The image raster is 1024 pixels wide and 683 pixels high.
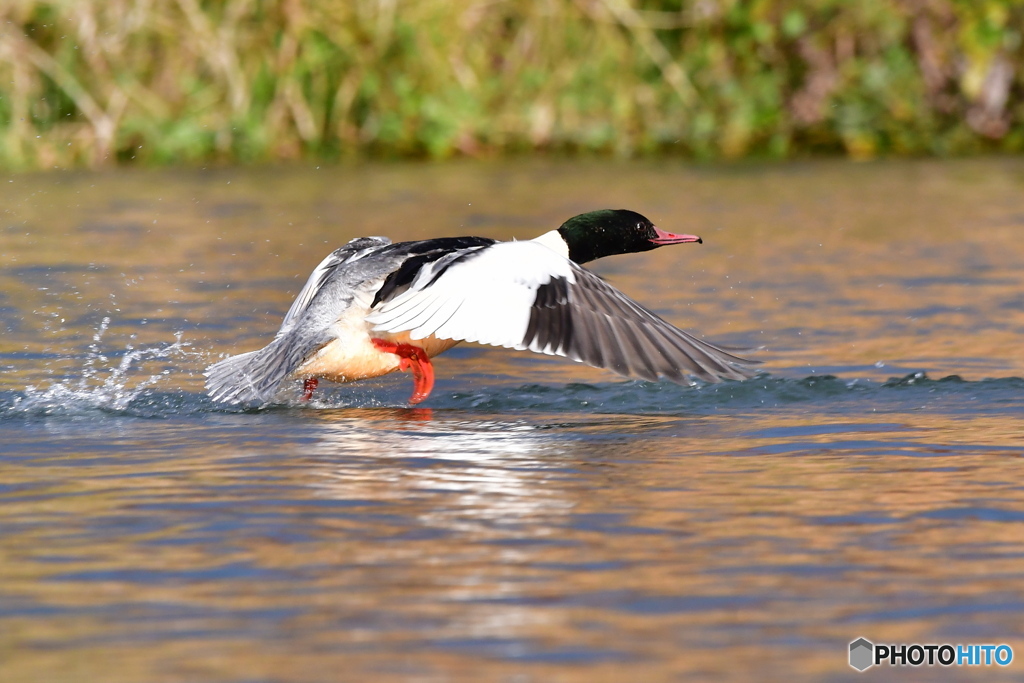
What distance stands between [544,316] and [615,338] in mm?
261

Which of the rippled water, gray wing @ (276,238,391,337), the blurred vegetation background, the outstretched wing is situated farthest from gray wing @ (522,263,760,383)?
the blurred vegetation background

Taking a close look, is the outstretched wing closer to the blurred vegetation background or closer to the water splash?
the water splash

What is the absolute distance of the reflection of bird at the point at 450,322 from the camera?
573cm

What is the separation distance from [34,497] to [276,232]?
294 inches

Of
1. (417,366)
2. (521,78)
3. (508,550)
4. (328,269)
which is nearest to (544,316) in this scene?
(417,366)

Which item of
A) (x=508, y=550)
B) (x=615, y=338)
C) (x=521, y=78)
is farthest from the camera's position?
(x=521, y=78)

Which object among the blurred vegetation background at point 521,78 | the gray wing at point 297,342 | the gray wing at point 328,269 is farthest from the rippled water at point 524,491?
the blurred vegetation background at point 521,78

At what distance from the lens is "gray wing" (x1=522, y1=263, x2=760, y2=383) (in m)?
5.65

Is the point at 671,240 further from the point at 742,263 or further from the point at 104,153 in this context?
the point at 104,153

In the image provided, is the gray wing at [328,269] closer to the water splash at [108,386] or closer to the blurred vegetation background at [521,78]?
the water splash at [108,386]

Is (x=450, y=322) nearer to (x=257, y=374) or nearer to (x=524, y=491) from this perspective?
(x=257, y=374)
